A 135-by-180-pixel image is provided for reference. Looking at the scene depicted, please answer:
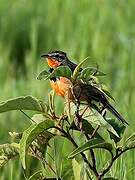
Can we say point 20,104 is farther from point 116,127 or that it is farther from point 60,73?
point 116,127

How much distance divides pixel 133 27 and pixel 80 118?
5277 mm

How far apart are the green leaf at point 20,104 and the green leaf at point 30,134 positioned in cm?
8

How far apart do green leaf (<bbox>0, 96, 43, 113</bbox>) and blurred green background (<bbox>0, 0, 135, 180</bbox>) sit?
9.72ft

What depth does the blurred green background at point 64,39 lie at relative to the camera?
6.57 meters

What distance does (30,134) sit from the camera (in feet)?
8.55

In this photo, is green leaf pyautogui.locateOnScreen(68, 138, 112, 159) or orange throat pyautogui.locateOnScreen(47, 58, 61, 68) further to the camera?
orange throat pyautogui.locateOnScreen(47, 58, 61, 68)

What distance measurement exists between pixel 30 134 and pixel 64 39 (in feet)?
16.7

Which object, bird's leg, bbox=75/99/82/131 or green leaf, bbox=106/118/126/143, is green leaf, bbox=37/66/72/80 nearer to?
bird's leg, bbox=75/99/82/131

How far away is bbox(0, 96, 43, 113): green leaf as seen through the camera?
8.48ft

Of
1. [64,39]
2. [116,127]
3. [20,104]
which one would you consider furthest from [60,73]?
[64,39]

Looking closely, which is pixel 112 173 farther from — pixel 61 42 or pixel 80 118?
pixel 61 42

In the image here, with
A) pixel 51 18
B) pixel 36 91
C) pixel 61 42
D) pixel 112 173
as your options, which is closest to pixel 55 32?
pixel 51 18

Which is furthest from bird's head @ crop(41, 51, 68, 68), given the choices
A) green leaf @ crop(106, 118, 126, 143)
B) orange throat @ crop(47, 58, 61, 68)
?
green leaf @ crop(106, 118, 126, 143)

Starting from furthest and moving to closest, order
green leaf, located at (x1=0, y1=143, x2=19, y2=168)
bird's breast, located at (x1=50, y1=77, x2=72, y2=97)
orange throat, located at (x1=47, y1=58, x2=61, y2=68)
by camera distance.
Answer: orange throat, located at (x1=47, y1=58, x2=61, y2=68)
bird's breast, located at (x1=50, y1=77, x2=72, y2=97)
green leaf, located at (x1=0, y1=143, x2=19, y2=168)
